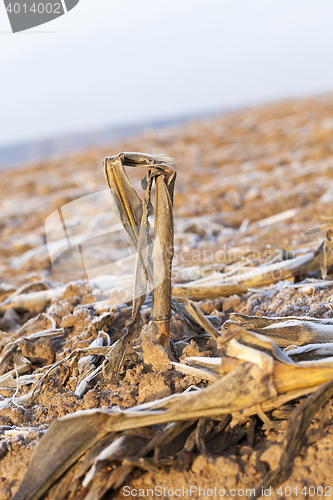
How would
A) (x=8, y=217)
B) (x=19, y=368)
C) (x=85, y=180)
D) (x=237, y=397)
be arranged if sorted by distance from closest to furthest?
(x=237, y=397), (x=19, y=368), (x=8, y=217), (x=85, y=180)

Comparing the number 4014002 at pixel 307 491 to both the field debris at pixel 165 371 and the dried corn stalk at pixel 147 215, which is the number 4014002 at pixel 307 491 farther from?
the dried corn stalk at pixel 147 215

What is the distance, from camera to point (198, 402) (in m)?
1.06

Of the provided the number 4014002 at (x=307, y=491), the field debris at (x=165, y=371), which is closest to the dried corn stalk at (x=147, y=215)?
the field debris at (x=165, y=371)

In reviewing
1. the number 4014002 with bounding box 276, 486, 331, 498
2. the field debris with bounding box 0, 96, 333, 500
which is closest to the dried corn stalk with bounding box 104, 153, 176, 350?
the field debris with bounding box 0, 96, 333, 500

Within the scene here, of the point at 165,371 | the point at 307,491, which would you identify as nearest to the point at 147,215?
the point at 165,371

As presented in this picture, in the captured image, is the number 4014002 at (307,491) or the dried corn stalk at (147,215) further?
the dried corn stalk at (147,215)

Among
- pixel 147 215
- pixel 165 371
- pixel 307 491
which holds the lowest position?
pixel 307 491

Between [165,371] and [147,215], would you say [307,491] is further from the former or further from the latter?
[147,215]

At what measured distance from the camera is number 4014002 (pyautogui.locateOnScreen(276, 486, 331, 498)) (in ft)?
3.16

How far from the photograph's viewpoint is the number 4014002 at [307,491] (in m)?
0.96

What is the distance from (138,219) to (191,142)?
9.78m

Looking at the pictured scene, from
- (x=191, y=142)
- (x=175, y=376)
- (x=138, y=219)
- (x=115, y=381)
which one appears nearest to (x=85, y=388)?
(x=115, y=381)

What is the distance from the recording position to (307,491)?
97 centimetres

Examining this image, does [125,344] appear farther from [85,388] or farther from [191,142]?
[191,142]
